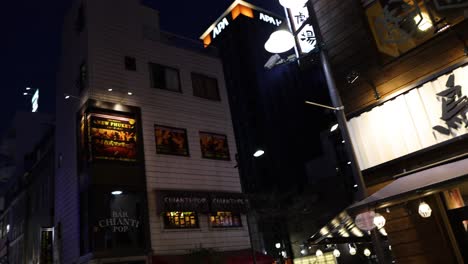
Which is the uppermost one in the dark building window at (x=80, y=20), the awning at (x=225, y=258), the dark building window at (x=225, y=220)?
the dark building window at (x=80, y=20)

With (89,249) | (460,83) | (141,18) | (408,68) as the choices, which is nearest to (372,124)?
(408,68)

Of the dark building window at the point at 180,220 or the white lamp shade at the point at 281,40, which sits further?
the dark building window at the point at 180,220

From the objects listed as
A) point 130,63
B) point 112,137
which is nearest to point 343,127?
point 112,137

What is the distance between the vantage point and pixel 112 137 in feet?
→ 63.0

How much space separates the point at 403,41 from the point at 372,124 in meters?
2.24

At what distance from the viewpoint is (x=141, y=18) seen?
2380 cm

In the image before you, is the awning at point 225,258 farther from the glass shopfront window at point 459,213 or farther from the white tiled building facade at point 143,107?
the glass shopfront window at point 459,213

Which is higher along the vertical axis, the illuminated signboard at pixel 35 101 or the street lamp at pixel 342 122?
the illuminated signboard at pixel 35 101

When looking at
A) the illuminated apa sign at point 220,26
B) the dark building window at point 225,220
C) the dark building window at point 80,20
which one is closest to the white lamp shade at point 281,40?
the dark building window at point 225,220

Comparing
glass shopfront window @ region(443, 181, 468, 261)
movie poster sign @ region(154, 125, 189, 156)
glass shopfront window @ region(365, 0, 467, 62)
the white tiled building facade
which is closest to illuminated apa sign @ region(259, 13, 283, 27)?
the white tiled building facade

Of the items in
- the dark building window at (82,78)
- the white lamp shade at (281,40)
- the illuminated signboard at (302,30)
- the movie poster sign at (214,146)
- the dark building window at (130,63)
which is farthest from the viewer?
the movie poster sign at (214,146)

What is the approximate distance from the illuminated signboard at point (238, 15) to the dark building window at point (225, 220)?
58.7 metres

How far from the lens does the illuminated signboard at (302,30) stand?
10.9 meters

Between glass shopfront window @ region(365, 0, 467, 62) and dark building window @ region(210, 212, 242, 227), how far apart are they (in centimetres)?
1373
